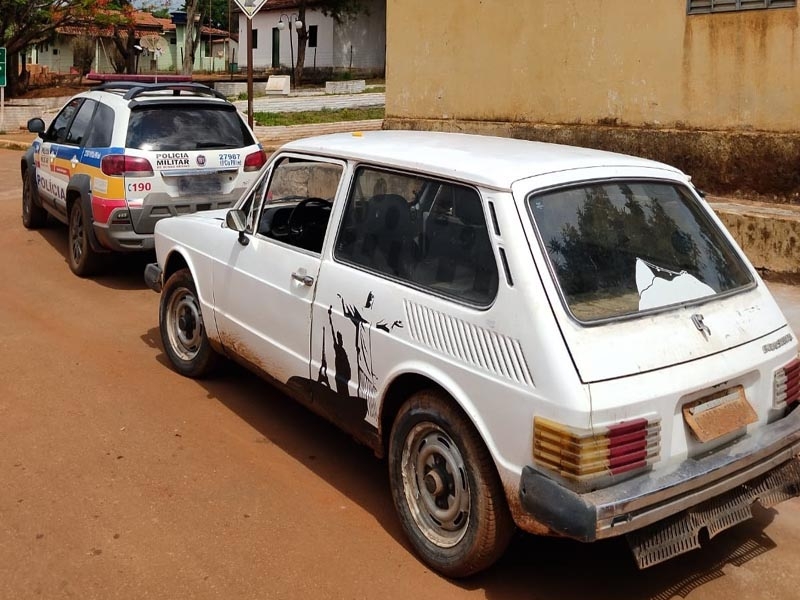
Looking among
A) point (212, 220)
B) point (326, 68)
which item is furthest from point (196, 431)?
point (326, 68)

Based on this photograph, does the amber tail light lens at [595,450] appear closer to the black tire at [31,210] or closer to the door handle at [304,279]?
the door handle at [304,279]

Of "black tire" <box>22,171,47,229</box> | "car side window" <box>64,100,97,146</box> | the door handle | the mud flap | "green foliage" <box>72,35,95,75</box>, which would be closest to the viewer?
the mud flap

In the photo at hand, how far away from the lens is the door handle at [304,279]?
4515mm

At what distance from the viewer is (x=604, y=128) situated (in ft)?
32.8

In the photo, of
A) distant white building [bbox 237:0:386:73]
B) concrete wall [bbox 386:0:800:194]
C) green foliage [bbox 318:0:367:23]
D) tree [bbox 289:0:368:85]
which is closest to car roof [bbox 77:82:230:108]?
concrete wall [bbox 386:0:800:194]

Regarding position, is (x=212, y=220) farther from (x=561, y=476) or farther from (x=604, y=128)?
(x=604, y=128)

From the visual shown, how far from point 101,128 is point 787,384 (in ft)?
22.3

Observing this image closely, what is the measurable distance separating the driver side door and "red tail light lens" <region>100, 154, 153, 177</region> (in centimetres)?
306

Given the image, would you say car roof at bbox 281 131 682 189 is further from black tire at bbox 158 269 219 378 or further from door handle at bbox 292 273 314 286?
black tire at bbox 158 269 219 378

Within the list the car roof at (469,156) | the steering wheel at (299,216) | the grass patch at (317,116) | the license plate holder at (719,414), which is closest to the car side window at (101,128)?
the steering wheel at (299,216)

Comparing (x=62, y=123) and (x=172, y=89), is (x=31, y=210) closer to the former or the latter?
(x=62, y=123)

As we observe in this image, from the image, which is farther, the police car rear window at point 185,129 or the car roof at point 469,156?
the police car rear window at point 185,129

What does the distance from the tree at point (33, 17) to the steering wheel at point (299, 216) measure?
2697 cm

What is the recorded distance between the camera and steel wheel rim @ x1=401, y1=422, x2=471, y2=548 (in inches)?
145
